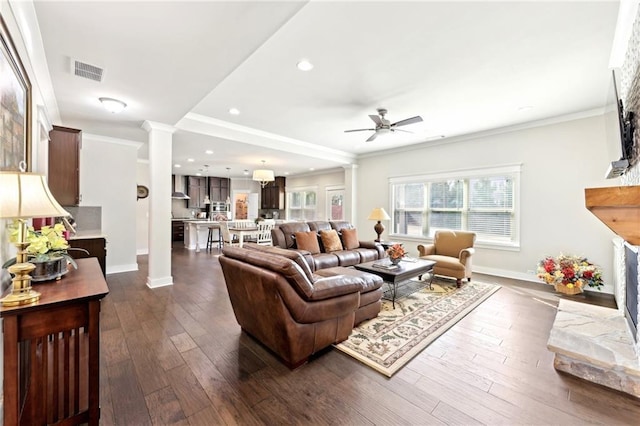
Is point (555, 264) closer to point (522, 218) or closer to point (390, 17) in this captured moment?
point (522, 218)

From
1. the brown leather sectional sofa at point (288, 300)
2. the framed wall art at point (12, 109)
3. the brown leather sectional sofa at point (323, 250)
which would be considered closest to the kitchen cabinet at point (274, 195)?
the brown leather sectional sofa at point (323, 250)

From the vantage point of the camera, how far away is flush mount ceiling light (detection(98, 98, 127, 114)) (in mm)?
3240

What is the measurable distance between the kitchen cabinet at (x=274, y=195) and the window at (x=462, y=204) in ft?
17.7

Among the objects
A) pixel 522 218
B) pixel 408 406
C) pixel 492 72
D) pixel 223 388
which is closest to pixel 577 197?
pixel 522 218

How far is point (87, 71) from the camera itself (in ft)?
8.58

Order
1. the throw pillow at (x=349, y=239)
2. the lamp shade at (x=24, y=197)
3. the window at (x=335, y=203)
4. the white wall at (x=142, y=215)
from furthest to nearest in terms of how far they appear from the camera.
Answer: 1. the window at (x=335, y=203)
2. the white wall at (x=142, y=215)
3. the throw pillow at (x=349, y=239)
4. the lamp shade at (x=24, y=197)

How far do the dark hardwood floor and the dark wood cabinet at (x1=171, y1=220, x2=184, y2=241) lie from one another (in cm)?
707

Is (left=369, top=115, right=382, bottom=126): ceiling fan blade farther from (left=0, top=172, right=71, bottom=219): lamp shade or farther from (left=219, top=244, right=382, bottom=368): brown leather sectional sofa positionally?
(left=0, top=172, right=71, bottom=219): lamp shade

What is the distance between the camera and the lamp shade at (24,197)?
3.98 feet

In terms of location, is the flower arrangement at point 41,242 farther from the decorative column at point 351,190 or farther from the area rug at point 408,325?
the decorative column at point 351,190

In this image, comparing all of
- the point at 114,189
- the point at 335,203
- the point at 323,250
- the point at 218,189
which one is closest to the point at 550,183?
the point at 323,250

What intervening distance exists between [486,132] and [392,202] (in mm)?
2545

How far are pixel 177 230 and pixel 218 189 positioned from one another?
2.27m

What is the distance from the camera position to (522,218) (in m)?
4.84
